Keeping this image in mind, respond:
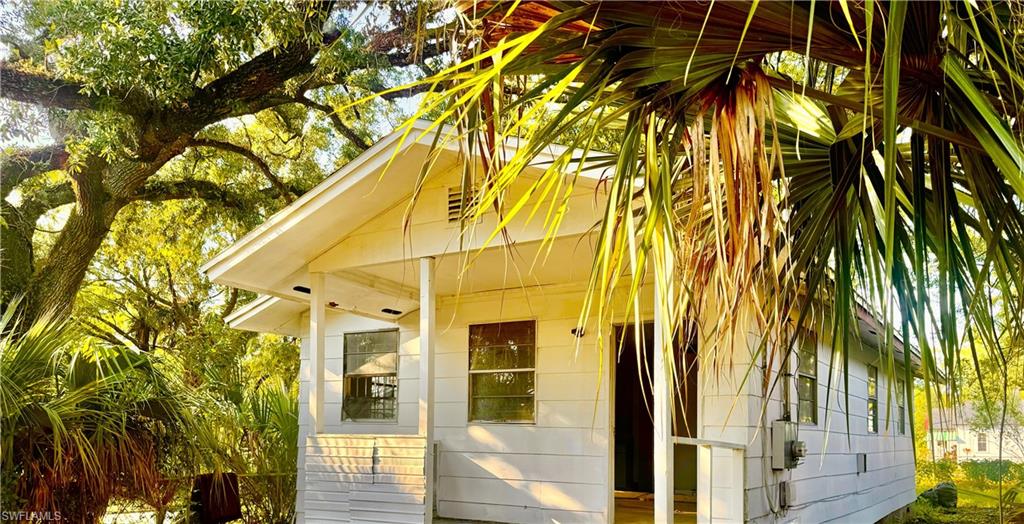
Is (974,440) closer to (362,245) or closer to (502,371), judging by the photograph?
A: (502,371)

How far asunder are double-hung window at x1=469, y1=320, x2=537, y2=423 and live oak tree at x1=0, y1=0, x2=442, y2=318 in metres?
3.05

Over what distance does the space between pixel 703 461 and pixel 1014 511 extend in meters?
4.53

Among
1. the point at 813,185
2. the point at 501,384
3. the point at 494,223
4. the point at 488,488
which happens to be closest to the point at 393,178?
the point at 494,223

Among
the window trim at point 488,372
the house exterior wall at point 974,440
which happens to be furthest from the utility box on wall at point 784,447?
the window trim at point 488,372

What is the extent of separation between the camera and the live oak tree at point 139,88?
8.30 m

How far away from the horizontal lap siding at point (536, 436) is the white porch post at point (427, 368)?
0.64 m

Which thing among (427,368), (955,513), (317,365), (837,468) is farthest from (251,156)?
(955,513)

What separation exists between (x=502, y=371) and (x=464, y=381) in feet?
1.44

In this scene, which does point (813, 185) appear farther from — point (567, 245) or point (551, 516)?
point (551, 516)

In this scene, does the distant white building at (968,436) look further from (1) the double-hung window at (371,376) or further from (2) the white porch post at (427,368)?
(1) the double-hung window at (371,376)

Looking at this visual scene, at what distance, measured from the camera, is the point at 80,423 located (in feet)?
17.9

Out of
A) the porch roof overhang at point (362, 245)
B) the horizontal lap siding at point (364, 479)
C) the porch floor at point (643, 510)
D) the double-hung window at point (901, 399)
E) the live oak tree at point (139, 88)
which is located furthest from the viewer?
the live oak tree at point (139, 88)

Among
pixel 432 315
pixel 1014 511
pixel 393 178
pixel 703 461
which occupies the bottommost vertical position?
pixel 1014 511

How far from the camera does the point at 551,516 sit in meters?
7.62
